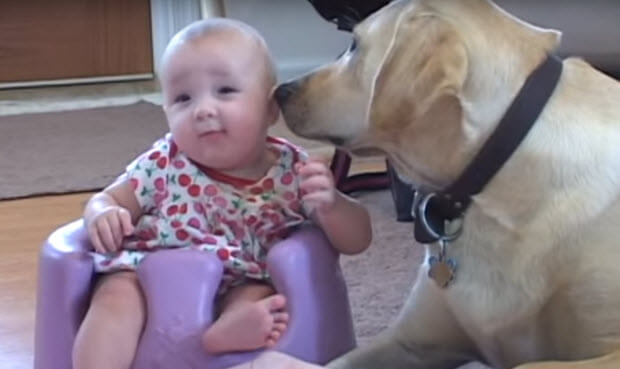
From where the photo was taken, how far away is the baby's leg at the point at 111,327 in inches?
48.9

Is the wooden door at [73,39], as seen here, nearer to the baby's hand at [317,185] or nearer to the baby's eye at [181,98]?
the baby's eye at [181,98]

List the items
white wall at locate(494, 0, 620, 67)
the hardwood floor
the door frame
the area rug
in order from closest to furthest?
the hardwood floor → white wall at locate(494, 0, 620, 67) → the area rug → the door frame

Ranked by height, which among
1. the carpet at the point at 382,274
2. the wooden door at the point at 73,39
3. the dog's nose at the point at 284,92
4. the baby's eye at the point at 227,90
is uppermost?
the dog's nose at the point at 284,92

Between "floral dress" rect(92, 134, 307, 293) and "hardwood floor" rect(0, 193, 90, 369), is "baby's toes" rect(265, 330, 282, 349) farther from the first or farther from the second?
"hardwood floor" rect(0, 193, 90, 369)

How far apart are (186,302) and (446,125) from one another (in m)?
0.36

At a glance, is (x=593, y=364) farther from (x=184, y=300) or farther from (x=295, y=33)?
(x=295, y=33)

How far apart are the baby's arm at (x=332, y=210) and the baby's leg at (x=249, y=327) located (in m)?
0.11

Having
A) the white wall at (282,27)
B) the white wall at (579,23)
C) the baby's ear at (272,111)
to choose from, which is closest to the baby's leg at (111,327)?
the baby's ear at (272,111)

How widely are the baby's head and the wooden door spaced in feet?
6.76

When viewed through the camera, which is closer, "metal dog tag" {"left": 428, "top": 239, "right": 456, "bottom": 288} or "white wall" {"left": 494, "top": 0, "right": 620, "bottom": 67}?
"metal dog tag" {"left": 428, "top": 239, "right": 456, "bottom": 288}

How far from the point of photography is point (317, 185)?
1.29 metres

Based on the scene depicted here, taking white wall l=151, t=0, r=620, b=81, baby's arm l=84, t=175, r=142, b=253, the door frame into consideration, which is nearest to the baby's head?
baby's arm l=84, t=175, r=142, b=253

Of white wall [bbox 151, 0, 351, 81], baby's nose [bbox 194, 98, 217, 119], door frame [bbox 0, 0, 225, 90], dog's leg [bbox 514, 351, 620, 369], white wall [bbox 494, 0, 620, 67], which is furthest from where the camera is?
door frame [bbox 0, 0, 225, 90]

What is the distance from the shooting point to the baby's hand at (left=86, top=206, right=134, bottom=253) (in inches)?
51.0
